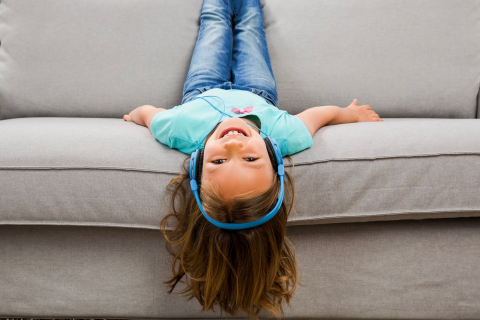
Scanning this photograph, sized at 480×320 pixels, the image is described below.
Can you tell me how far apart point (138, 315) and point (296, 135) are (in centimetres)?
68

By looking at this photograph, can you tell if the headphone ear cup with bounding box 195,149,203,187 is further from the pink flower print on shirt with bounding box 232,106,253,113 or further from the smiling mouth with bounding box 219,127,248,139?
the pink flower print on shirt with bounding box 232,106,253,113

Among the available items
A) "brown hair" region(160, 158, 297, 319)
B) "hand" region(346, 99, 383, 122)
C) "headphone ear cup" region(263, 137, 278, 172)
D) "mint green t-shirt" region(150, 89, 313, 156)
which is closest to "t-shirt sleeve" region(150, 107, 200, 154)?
"mint green t-shirt" region(150, 89, 313, 156)

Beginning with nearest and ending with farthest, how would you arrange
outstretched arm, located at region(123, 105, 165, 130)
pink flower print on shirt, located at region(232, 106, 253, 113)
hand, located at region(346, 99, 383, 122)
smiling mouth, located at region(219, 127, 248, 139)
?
smiling mouth, located at region(219, 127, 248, 139), pink flower print on shirt, located at region(232, 106, 253, 113), outstretched arm, located at region(123, 105, 165, 130), hand, located at region(346, 99, 383, 122)

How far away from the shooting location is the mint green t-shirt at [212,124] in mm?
955

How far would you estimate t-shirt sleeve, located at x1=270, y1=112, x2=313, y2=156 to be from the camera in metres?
0.94

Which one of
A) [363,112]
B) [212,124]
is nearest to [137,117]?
[212,124]

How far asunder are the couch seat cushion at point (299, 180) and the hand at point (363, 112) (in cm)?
36

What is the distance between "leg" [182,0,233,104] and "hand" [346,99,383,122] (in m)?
0.52

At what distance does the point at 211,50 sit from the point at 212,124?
0.48 m

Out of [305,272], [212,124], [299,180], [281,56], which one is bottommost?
[305,272]

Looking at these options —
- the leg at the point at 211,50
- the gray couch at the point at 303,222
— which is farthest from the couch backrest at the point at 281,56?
the gray couch at the point at 303,222

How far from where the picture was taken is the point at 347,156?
0.89 meters

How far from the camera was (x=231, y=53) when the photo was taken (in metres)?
1.47

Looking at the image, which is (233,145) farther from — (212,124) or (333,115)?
(333,115)
